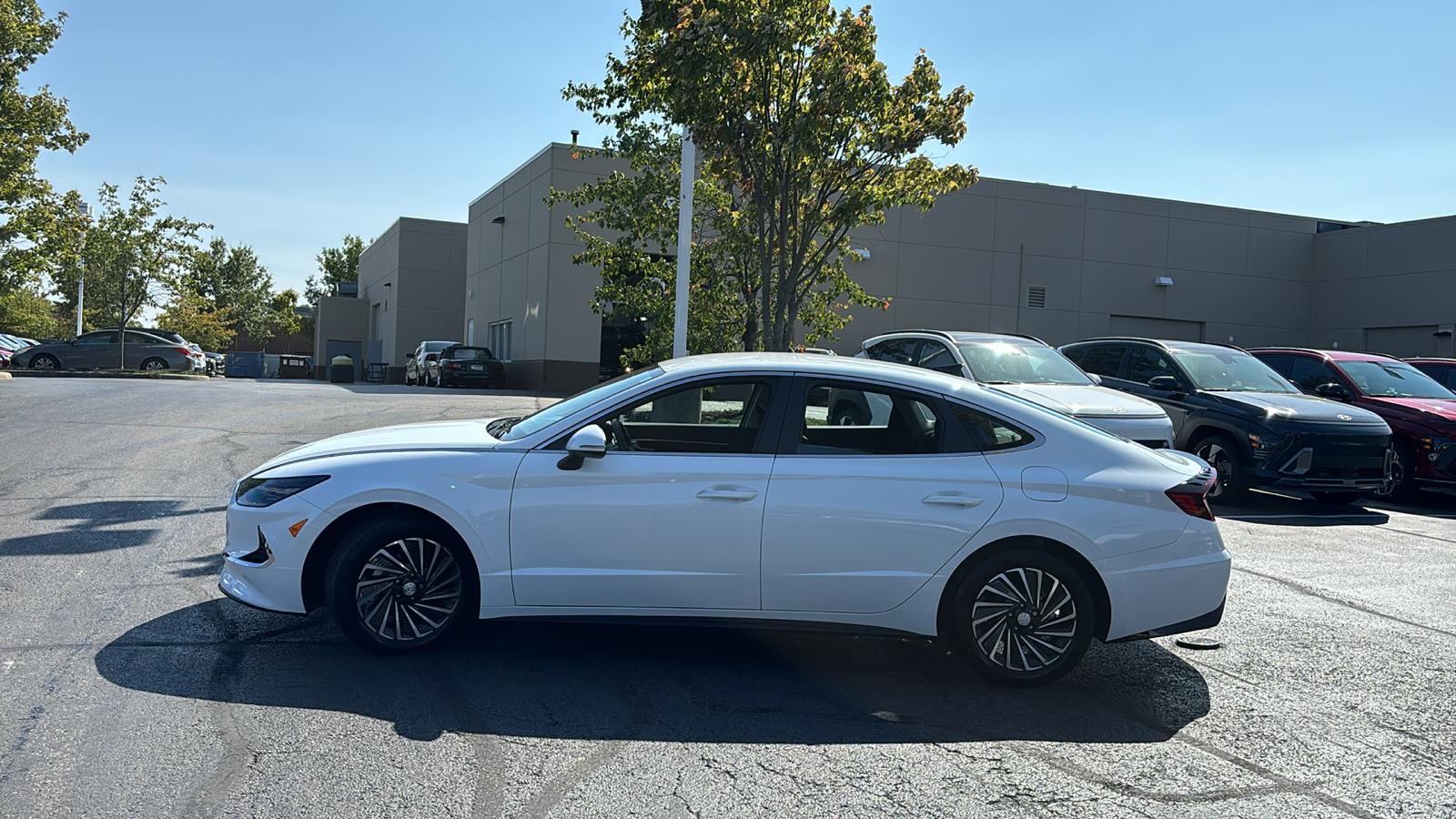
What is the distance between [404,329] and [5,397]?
29.3 meters

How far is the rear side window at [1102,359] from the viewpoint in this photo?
42.8 feet

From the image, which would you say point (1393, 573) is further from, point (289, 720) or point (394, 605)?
point (289, 720)

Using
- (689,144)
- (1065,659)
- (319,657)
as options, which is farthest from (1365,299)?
(319,657)

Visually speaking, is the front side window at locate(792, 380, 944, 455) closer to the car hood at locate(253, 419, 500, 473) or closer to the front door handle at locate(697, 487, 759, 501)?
the front door handle at locate(697, 487, 759, 501)

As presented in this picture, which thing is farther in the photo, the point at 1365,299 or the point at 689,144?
the point at 1365,299

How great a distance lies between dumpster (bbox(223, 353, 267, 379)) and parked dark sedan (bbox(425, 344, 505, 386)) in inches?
835

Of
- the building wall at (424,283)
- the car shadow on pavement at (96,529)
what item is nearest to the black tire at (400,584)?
the car shadow on pavement at (96,529)

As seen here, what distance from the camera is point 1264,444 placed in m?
10.8

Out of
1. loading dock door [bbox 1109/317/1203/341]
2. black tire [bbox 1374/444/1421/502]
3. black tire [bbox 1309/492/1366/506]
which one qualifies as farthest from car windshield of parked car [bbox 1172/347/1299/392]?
loading dock door [bbox 1109/317/1203/341]

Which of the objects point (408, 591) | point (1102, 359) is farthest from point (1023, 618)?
point (1102, 359)

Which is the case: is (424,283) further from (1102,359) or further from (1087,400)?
(1087,400)

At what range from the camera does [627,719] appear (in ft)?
14.4

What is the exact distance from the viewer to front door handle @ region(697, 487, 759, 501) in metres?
4.83

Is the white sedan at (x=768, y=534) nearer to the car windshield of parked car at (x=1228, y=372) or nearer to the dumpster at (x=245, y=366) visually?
the car windshield of parked car at (x=1228, y=372)
